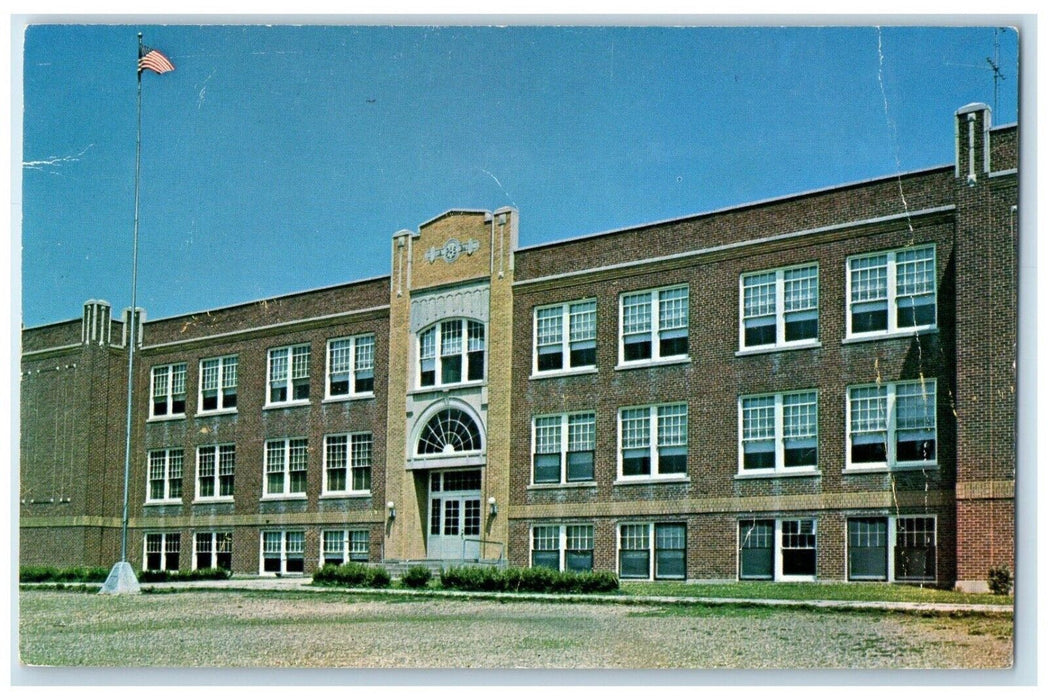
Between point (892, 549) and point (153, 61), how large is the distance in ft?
48.4

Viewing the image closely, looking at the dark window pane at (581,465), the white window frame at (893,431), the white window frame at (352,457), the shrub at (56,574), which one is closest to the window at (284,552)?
the white window frame at (352,457)

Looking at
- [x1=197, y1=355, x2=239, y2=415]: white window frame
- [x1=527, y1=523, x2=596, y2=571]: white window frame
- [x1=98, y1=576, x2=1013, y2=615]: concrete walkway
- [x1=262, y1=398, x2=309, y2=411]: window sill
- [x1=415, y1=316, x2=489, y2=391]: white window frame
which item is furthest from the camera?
[x1=262, y1=398, x2=309, y2=411]: window sill

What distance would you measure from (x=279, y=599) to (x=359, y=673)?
23.1 feet

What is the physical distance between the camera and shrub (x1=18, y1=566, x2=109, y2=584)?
25688 mm

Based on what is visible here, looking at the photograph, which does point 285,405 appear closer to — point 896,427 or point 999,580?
point 896,427

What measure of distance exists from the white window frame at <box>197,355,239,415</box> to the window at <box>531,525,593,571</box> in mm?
7577

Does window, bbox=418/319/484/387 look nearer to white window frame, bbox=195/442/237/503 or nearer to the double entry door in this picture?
the double entry door

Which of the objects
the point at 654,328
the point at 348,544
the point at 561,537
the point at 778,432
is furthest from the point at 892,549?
the point at 348,544

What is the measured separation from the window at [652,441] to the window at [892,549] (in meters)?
3.68

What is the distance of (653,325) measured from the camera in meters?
27.0

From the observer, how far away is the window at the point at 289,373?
30.3 m

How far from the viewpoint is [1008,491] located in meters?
20.9

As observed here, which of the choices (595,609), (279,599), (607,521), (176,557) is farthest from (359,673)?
(176,557)

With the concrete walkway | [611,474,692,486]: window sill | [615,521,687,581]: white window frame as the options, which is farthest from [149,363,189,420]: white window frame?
[615,521,687,581]: white window frame
